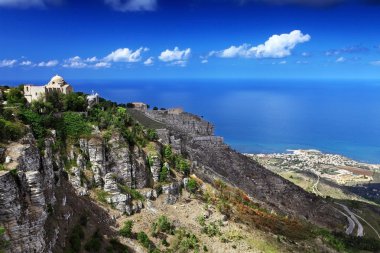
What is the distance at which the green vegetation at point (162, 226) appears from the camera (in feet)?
89.2

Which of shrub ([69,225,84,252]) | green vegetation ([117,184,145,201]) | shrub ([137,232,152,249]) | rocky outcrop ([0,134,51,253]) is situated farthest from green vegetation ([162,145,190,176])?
rocky outcrop ([0,134,51,253])

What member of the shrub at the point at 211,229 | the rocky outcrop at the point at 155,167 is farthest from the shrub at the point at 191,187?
the shrub at the point at 211,229

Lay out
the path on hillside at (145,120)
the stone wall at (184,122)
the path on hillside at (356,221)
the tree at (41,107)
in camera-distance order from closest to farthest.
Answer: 1. the tree at (41,107)
2. the path on hillside at (145,120)
3. the path on hillside at (356,221)
4. the stone wall at (184,122)

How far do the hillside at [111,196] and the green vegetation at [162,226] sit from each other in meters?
0.10

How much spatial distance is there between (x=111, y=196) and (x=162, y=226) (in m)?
3.94

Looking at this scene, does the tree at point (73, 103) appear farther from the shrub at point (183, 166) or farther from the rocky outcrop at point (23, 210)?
the rocky outcrop at point (23, 210)

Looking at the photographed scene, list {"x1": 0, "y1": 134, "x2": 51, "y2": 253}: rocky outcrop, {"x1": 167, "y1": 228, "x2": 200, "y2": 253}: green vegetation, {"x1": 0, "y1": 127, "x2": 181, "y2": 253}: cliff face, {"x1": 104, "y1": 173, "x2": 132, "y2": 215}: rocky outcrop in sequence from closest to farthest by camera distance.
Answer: {"x1": 0, "y1": 134, "x2": 51, "y2": 253}: rocky outcrop
{"x1": 0, "y1": 127, "x2": 181, "y2": 253}: cliff face
{"x1": 167, "y1": 228, "x2": 200, "y2": 253}: green vegetation
{"x1": 104, "y1": 173, "x2": 132, "y2": 215}: rocky outcrop

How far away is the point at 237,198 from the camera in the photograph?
3831 cm

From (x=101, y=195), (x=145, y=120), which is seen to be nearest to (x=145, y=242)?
(x=101, y=195)

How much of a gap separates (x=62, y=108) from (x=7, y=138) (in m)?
13.0

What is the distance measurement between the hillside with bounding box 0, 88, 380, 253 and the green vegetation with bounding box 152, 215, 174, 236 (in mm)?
95

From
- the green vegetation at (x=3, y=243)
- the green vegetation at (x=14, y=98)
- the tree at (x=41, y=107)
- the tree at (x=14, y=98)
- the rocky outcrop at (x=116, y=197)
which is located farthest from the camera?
the tree at (x=41, y=107)

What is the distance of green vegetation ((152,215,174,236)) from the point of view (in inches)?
1070

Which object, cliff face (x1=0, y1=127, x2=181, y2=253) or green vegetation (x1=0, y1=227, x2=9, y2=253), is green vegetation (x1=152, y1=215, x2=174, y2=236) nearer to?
cliff face (x1=0, y1=127, x2=181, y2=253)
